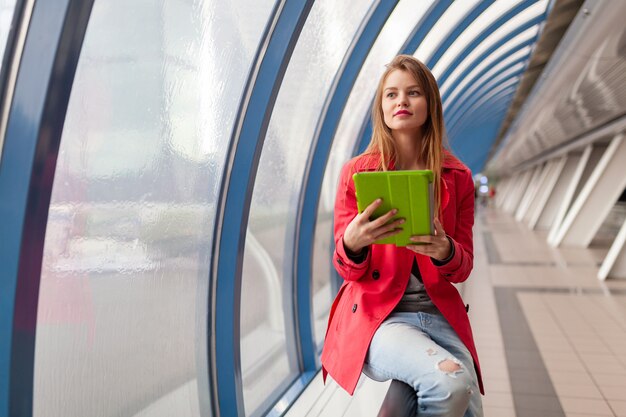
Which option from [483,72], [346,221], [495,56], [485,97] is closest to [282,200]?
[346,221]

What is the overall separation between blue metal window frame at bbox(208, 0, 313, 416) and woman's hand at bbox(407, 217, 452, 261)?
1.57m

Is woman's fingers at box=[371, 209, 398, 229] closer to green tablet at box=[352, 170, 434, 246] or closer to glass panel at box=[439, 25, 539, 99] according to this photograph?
green tablet at box=[352, 170, 434, 246]

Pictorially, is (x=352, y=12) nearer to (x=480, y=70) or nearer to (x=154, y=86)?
(x=154, y=86)

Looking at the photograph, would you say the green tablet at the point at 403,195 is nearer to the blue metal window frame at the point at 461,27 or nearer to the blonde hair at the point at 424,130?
the blonde hair at the point at 424,130

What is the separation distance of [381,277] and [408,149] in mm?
522

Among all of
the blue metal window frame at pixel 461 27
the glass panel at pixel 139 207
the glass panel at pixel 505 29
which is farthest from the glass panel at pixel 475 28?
the glass panel at pixel 139 207

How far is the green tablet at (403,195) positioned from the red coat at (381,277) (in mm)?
203

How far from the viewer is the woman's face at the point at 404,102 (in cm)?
226

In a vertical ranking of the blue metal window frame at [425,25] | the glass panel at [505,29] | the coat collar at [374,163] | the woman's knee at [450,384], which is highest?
the glass panel at [505,29]

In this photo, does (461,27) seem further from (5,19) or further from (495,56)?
(5,19)

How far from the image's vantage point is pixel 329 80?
17.0 feet

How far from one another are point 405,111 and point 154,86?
3.90 feet

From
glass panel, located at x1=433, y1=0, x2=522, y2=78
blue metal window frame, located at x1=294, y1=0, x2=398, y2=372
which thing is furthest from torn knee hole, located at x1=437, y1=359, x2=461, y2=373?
glass panel, located at x1=433, y1=0, x2=522, y2=78

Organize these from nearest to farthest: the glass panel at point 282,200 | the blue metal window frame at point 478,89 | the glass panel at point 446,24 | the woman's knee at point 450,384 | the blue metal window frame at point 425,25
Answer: the woman's knee at point 450,384 → the glass panel at point 282,200 → the blue metal window frame at point 425,25 → the glass panel at point 446,24 → the blue metal window frame at point 478,89
